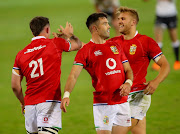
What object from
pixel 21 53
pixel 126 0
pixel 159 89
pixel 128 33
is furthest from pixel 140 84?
pixel 126 0

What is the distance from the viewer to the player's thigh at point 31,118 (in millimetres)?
6043

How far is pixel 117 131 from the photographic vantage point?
604 cm

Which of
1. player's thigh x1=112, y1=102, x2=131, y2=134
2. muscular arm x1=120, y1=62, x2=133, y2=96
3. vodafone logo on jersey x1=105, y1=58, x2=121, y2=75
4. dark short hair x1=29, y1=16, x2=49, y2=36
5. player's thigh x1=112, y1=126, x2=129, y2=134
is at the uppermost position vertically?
dark short hair x1=29, y1=16, x2=49, y2=36

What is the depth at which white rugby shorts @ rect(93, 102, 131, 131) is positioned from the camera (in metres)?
5.94

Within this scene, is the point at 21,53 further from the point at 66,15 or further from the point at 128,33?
the point at 66,15

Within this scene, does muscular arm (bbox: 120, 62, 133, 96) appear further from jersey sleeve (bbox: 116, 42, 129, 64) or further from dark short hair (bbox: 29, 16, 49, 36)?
dark short hair (bbox: 29, 16, 49, 36)

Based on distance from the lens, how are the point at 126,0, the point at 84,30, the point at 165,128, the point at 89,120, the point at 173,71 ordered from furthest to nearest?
the point at 126,0
the point at 84,30
the point at 173,71
the point at 89,120
the point at 165,128

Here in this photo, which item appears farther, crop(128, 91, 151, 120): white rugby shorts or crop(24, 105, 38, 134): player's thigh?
crop(128, 91, 151, 120): white rugby shorts

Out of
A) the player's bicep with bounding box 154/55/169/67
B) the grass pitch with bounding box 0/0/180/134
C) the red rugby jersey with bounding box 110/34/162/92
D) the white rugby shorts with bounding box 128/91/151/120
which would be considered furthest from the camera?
the grass pitch with bounding box 0/0/180/134

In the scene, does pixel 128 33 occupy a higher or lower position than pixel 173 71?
higher

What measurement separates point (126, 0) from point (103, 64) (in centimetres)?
2073

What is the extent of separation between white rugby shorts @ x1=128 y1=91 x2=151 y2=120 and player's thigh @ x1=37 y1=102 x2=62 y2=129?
4.00 ft

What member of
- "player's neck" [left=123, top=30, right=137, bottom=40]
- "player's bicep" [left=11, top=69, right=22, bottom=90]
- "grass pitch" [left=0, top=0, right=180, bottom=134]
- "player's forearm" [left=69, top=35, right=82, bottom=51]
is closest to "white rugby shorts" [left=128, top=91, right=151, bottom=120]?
"player's neck" [left=123, top=30, right=137, bottom=40]

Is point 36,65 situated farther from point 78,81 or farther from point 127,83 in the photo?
point 78,81
